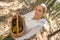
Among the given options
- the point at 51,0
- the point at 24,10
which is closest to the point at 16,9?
the point at 24,10

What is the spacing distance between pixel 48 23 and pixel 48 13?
0.08 meters

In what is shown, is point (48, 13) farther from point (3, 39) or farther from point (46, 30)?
point (3, 39)

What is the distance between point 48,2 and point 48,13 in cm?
9

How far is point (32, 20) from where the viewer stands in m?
1.48

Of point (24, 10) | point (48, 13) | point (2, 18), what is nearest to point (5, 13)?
point (2, 18)

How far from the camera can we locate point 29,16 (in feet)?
4.84

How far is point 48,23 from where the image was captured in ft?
4.87

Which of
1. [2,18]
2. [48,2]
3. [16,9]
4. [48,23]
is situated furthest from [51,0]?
[2,18]

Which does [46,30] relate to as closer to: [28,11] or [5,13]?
[28,11]

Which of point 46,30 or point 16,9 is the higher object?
point 16,9

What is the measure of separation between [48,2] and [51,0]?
0.03 m

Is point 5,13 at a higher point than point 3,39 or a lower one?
higher

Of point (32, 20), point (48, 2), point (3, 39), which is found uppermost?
point (48, 2)

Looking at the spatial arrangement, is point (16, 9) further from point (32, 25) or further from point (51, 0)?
point (51, 0)
